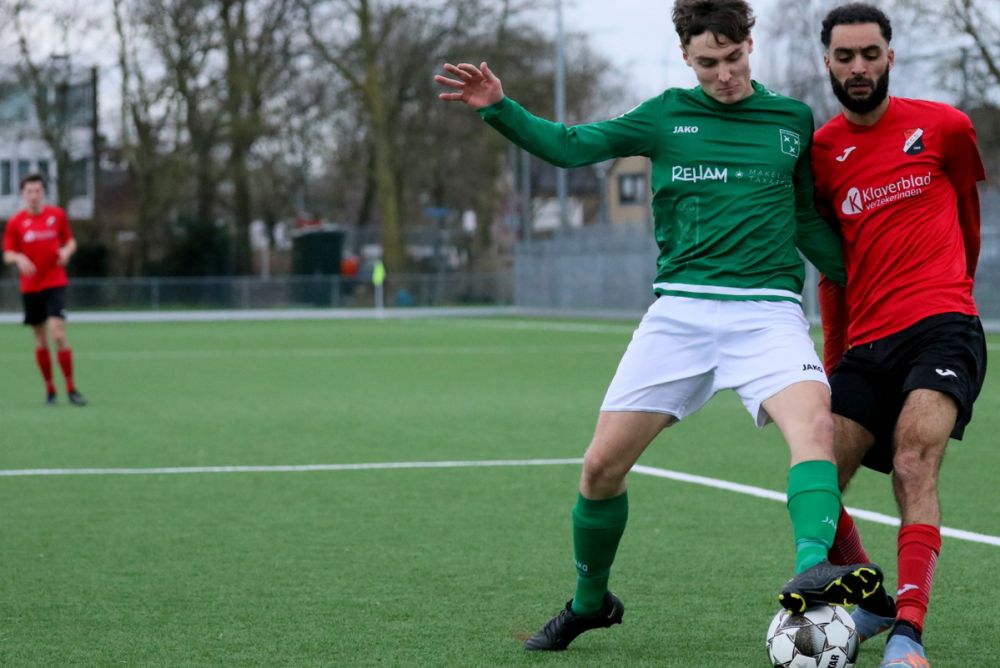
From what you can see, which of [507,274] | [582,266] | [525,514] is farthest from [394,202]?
[525,514]

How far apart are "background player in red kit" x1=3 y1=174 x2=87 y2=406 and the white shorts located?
11.0 metres

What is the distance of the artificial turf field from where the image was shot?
522 centimetres

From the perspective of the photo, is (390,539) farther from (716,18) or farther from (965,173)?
(716,18)

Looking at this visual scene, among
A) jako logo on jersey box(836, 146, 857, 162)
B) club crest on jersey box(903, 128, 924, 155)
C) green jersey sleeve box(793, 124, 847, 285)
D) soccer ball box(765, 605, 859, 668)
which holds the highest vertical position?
club crest on jersey box(903, 128, 924, 155)

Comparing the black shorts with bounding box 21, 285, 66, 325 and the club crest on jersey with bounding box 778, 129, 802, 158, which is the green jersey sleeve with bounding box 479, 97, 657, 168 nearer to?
the club crest on jersey with bounding box 778, 129, 802, 158

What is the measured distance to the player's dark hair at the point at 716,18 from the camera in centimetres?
483

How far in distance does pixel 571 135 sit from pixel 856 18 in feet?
3.24

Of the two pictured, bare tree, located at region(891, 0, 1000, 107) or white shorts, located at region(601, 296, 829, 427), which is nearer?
white shorts, located at region(601, 296, 829, 427)

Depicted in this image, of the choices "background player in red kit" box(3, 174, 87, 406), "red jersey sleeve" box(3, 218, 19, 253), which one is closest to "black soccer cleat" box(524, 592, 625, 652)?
"background player in red kit" box(3, 174, 87, 406)

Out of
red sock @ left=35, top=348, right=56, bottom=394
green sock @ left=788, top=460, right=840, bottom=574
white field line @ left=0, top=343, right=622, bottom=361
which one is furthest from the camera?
white field line @ left=0, top=343, right=622, bottom=361

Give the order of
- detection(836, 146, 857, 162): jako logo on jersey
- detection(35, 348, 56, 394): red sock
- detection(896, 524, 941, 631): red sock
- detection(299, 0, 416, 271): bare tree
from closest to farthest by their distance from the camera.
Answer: detection(896, 524, 941, 631): red sock → detection(836, 146, 857, 162): jako logo on jersey → detection(35, 348, 56, 394): red sock → detection(299, 0, 416, 271): bare tree

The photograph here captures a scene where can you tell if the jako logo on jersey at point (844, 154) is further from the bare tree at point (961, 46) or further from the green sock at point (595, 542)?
the bare tree at point (961, 46)

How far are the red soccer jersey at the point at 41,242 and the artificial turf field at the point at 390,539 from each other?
118 cm

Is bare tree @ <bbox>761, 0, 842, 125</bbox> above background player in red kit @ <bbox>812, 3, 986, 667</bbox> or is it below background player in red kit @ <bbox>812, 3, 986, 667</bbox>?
above
